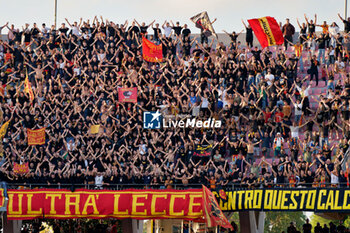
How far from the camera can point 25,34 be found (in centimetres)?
3644

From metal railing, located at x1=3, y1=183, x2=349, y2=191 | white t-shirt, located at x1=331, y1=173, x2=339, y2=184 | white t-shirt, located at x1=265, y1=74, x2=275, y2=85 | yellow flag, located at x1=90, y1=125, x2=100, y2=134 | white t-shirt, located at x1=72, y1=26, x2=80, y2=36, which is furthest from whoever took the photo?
white t-shirt, located at x1=72, y1=26, x2=80, y2=36

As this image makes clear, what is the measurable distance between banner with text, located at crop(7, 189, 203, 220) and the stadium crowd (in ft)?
2.37

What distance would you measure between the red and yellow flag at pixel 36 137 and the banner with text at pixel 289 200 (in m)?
8.99

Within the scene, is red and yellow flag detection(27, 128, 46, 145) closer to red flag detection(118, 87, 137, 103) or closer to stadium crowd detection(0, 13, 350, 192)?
stadium crowd detection(0, 13, 350, 192)

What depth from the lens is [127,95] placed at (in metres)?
33.7

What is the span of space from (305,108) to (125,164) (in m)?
7.86

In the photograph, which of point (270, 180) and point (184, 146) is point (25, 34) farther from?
point (270, 180)

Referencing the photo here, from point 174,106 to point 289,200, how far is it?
7.64 m

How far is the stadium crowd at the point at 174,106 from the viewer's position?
101 feet

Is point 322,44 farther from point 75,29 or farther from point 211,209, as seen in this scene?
point 75,29

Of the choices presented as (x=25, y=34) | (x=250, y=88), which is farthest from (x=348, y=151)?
(x=25, y=34)

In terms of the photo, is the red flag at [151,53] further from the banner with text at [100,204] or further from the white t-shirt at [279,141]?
the banner with text at [100,204]

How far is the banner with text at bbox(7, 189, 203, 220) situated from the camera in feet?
97.5

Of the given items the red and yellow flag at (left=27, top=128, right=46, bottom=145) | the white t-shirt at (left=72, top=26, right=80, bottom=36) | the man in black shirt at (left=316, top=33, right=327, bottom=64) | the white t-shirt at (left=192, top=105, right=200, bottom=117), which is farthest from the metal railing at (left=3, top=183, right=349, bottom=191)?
the white t-shirt at (left=72, top=26, right=80, bottom=36)
